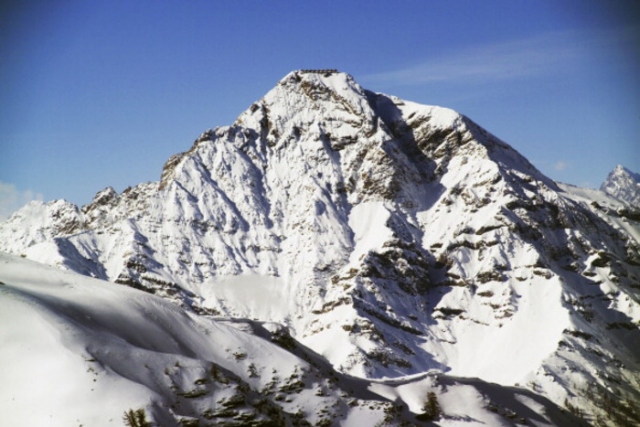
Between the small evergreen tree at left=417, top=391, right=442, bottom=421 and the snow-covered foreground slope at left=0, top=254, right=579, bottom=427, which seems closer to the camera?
the snow-covered foreground slope at left=0, top=254, right=579, bottom=427

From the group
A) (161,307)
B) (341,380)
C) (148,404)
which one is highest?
(161,307)

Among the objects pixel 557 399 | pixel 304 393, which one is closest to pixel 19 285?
pixel 304 393

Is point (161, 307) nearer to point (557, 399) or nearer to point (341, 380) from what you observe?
point (341, 380)

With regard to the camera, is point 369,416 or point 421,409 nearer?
point 369,416

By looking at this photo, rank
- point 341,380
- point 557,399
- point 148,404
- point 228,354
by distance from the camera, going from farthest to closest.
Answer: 1. point 557,399
2. point 341,380
3. point 228,354
4. point 148,404

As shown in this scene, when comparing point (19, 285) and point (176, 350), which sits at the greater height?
point (19, 285)

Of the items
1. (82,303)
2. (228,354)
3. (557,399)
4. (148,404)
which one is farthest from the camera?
(557,399)

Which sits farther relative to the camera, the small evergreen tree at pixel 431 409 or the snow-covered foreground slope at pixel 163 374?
the small evergreen tree at pixel 431 409
